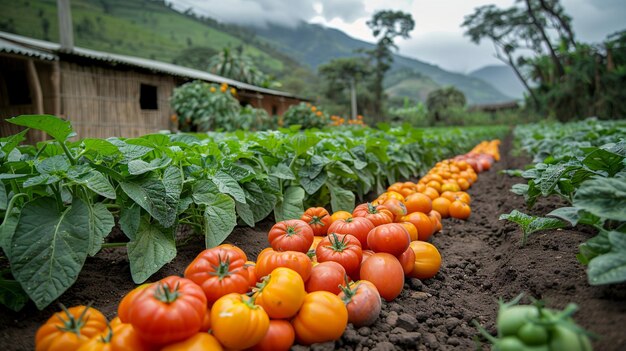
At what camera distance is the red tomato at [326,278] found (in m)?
1.79

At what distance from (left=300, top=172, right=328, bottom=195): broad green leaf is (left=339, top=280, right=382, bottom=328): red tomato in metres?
1.58

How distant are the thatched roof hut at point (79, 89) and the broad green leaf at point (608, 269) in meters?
11.1

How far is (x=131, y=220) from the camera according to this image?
2.02 metres

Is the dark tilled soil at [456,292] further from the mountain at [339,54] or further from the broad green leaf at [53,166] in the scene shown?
the mountain at [339,54]

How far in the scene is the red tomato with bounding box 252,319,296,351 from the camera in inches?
58.0

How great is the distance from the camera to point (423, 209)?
320cm

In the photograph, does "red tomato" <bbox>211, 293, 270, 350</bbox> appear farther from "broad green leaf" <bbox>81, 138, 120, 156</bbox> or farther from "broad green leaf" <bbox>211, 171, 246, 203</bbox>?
"broad green leaf" <bbox>81, 138, 120, 156</bbox>

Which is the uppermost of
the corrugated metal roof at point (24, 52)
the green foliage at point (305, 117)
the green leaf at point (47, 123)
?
the corrugated metal roof at point (24, 52)

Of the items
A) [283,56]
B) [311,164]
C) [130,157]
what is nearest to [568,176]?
[311,164]

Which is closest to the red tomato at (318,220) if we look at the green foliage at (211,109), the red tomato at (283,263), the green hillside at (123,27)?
the red tomato at (283,263)

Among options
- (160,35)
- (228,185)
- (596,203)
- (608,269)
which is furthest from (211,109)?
(160,35)

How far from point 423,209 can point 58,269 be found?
8.59 feet

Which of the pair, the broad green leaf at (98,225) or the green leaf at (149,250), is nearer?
the broad green leaf at (98,225)

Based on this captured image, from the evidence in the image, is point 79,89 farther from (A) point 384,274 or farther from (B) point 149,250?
(A) point 384,274
